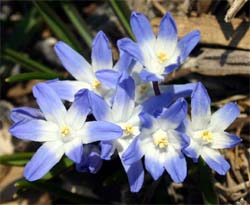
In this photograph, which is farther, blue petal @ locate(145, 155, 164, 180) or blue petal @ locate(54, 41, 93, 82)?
blue petal @ locate(54, 41, 93, 82)

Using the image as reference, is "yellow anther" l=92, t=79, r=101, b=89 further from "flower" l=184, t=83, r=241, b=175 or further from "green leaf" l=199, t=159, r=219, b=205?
"green leaf" l=199, t=159, r=219, b=205

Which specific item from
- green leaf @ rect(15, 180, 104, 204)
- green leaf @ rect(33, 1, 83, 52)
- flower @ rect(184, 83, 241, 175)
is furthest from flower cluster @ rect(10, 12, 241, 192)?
green leaf @ rect(33, 1, 83, 52)

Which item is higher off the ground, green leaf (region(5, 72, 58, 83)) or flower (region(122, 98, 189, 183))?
green leaf (region(5, 72, 58, 83))

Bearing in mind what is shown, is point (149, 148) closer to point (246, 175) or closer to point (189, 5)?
point (246, 175)

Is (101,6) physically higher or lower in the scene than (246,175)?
higher

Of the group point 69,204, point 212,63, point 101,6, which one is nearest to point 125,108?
point 212,63

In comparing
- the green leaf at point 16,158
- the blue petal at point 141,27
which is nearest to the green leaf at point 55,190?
the green leaf at point 16,158

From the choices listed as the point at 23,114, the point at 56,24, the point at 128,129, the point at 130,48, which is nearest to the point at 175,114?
the point at 128,129
